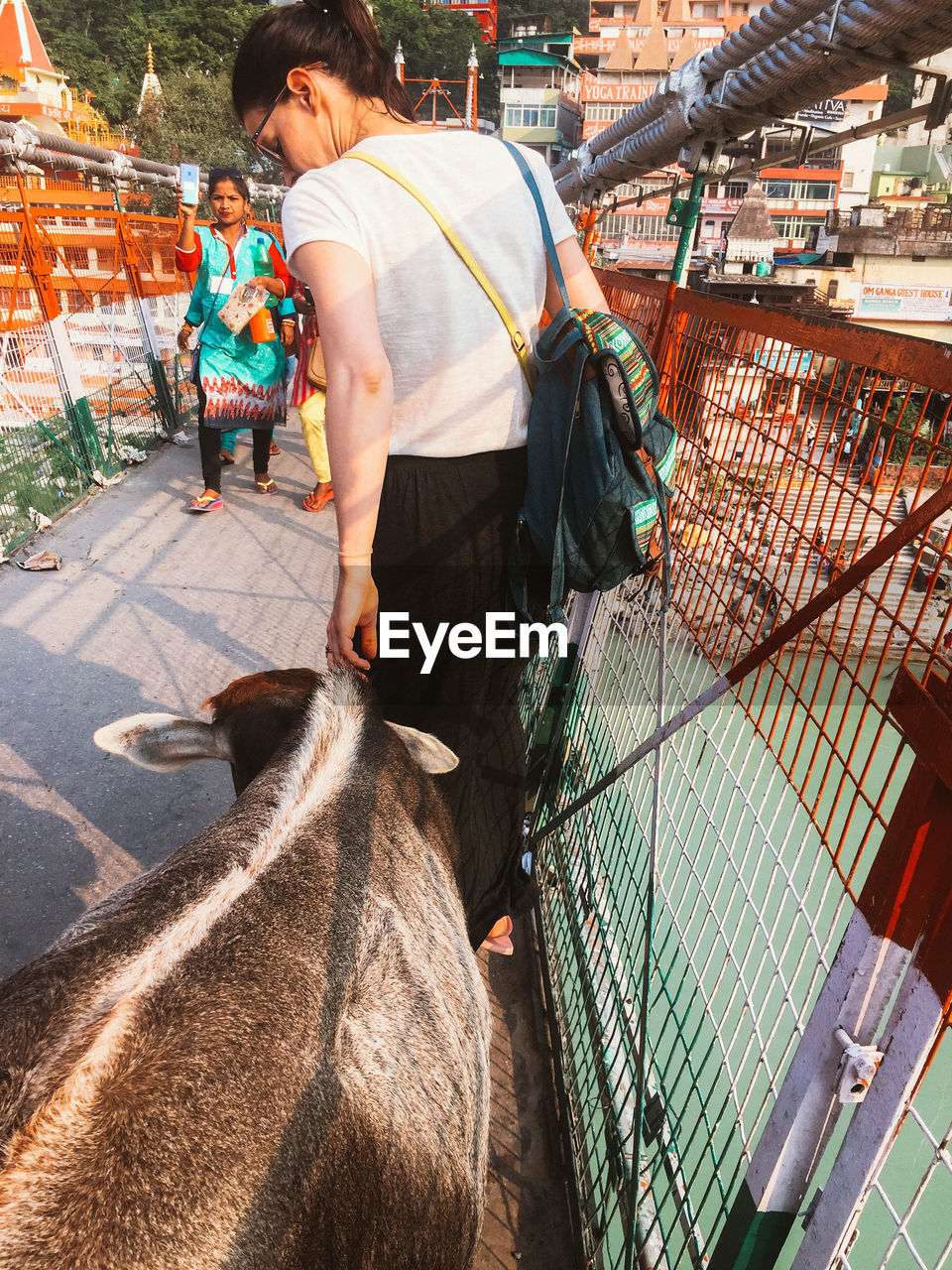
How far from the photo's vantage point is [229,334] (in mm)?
6852

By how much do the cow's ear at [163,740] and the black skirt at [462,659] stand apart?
0.46 meters

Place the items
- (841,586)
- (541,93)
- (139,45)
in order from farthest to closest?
(541,93), (139,45), (841,586)

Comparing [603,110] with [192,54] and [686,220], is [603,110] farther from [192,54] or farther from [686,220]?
[686,220]

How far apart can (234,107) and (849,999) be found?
7.95ft

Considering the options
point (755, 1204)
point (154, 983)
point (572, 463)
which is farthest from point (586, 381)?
point (755, 1204)

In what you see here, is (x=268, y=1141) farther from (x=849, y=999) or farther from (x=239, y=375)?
(x=239, y=375)

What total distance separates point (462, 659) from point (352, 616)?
1.40ft

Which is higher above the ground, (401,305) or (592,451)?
(401,305)

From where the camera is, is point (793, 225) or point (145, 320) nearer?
point (145, 320)

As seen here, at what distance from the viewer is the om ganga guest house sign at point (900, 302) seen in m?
35.0

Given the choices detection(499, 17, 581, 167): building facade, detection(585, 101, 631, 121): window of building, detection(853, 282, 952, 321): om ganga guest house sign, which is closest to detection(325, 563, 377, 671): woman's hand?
detection(853, 282, 952, 321): om ganga guest house sign

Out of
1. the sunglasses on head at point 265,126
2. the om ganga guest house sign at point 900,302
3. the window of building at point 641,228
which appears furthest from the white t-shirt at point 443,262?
the window of building at point 641,228

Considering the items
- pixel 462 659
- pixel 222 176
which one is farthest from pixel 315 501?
pixel 462 659

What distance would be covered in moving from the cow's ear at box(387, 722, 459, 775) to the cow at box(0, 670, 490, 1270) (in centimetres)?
11
